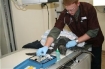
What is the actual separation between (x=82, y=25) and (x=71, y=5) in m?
0.30

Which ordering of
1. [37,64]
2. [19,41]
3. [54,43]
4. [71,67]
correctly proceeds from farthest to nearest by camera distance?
[19,41], [54,43], [71,67], [37,64]

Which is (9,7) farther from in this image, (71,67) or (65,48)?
(71,67)

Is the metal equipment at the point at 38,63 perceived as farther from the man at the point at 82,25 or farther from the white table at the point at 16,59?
the man at the point at 82,25

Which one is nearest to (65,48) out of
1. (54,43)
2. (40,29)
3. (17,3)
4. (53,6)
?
(54,43)

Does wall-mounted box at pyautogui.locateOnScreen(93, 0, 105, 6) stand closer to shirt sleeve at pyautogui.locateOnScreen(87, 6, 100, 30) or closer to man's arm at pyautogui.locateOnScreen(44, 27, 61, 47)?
shirt sleeve at pyautogui.locateOnScreen(87, 6, 100, 30)

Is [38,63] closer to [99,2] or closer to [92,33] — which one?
[92,33]

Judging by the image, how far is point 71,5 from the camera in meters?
1.41

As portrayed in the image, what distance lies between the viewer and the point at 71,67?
1.22m

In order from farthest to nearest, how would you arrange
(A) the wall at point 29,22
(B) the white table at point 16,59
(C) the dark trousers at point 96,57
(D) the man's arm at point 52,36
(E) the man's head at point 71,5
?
(A) the wall at point 29,22
(C) the dark trousers at point 96,57
(D) the man's arm at point 52,36
(E) the man's head at point 71,5
(B) the white table at point 16,59

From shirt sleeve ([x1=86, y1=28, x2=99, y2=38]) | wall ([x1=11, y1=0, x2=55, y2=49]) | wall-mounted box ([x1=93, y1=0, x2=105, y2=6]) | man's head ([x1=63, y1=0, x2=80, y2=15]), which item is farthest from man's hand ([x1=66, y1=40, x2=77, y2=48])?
wall-mounted box ([x1=93, y1=0, x2=105, y2=6])

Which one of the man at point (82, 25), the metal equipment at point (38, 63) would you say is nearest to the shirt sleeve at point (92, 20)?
the man at point (82, 25)

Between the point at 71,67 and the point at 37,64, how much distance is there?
327 mm

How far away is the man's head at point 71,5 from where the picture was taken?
138cm

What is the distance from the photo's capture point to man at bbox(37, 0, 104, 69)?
148 cm
